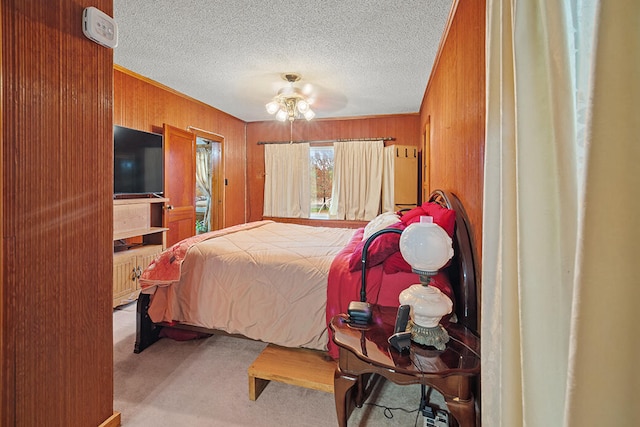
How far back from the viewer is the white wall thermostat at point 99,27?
1378 mm

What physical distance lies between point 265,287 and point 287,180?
11.8ft

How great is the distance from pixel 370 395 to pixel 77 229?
182 centimetres

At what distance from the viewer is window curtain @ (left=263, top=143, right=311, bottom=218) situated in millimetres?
5480

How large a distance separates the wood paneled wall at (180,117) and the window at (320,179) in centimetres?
131

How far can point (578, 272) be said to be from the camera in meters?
0.53

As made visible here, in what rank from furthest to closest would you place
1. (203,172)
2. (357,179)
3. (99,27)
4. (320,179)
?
(203,172) → (320,179) → (357,179) → (99,27)

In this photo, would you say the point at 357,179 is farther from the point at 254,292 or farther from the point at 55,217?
the point at 55,217

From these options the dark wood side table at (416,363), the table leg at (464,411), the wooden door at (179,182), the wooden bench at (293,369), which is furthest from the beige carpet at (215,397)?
the wooden door at (179,182)

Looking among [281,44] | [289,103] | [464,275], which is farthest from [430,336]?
[289,103]

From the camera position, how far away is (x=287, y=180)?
5543 mm

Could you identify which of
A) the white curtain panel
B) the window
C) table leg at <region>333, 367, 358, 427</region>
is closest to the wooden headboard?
table leg at <region>333, 367, 358, 427</region>

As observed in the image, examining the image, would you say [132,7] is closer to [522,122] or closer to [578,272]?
[522,122]

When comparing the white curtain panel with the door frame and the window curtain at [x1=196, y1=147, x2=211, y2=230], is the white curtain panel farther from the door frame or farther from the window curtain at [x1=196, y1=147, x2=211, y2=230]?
the window curtain at [x1=196, y1=147, x2=211, y2=230]

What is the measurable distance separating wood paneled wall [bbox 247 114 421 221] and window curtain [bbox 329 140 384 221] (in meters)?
0.23
